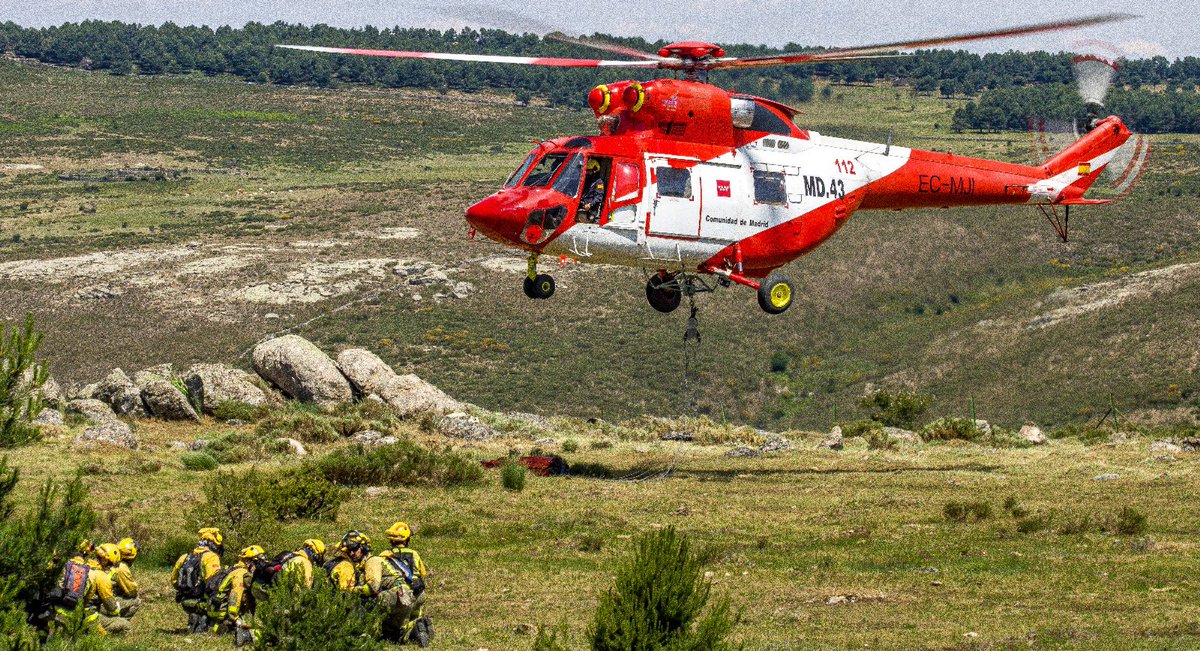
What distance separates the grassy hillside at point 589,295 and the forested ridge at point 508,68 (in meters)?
5.81

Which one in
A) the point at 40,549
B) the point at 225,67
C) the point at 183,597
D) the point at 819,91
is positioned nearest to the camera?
the point at 40,549

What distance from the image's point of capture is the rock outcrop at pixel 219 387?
114 feet

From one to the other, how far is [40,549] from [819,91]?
210 ft

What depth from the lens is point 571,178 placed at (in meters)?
23.7

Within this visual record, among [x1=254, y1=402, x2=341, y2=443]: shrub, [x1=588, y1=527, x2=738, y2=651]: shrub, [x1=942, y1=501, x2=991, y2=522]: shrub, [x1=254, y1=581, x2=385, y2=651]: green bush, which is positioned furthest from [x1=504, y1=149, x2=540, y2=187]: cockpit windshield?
[x1=588, y1=527, x2=738, y2=651]: shrub

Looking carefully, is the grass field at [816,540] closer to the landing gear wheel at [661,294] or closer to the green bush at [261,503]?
the green bush at [261,503]

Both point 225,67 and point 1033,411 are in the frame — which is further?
point 225,67

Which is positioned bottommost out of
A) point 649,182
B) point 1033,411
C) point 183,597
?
point 1033,411

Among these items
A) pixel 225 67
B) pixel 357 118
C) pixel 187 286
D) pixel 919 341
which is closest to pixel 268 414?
pixel 187 286

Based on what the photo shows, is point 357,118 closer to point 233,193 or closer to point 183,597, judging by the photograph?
point 233,193

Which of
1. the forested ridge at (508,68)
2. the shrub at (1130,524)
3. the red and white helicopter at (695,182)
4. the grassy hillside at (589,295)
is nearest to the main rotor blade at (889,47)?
the red and white helicopter at (695,182)

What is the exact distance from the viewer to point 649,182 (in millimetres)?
24406

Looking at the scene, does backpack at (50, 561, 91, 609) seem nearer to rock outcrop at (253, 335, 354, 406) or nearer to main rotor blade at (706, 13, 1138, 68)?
main rotor blade at (706, 13, 1138, 68)

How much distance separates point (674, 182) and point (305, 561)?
1219 cm
